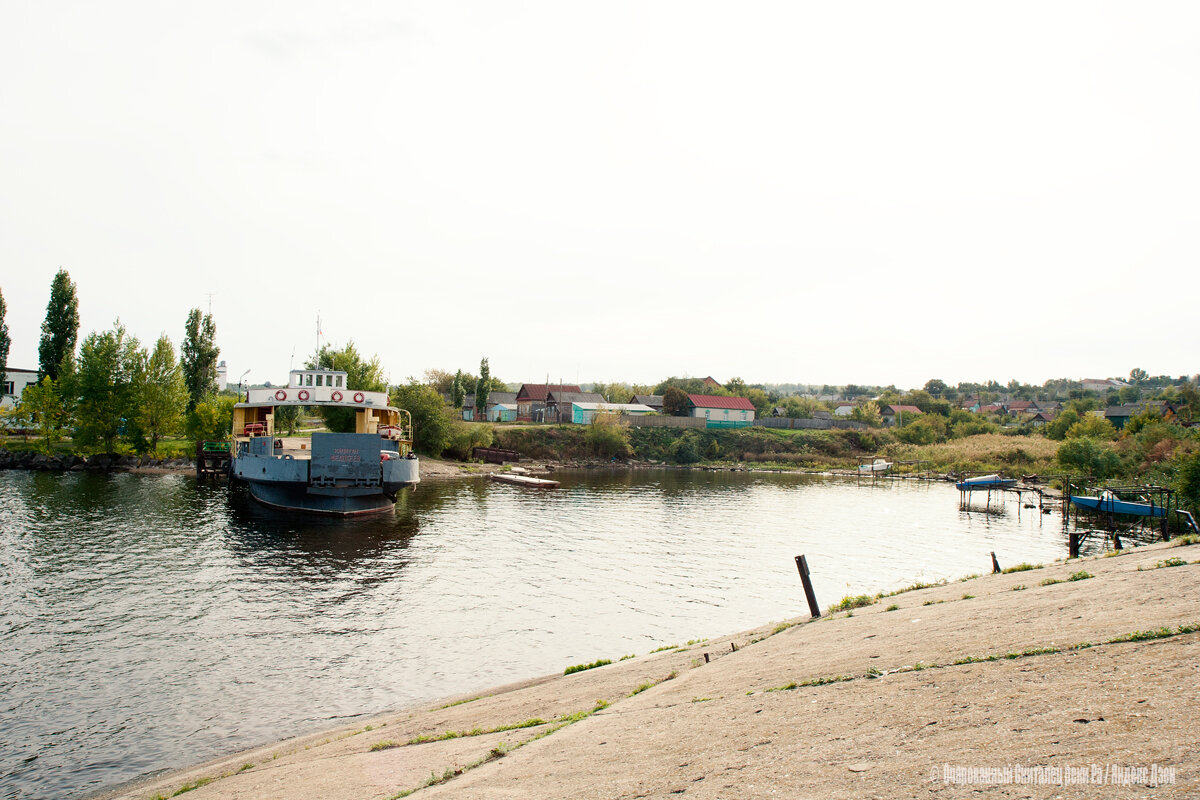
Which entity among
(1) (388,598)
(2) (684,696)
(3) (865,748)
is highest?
(3) (865,748)

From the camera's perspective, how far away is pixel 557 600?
21.9m

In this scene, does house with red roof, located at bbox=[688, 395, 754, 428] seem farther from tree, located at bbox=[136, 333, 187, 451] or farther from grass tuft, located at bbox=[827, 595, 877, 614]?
grass tuft, located at bbox=[827, 595, 877, 614]

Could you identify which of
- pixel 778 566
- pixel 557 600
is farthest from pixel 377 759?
pixel 778 566

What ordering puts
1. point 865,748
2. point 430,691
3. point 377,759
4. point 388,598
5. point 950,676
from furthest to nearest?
point 388,598
point 430,691
point 377,759
point 950,676
point 865,748

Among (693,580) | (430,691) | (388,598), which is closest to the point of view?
(430,691)

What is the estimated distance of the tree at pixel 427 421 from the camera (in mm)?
71812

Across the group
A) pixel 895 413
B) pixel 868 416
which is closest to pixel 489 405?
pixel 868 416

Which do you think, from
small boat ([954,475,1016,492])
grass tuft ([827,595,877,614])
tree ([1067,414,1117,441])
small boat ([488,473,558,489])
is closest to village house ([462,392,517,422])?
small boat ([488,473,558,489])

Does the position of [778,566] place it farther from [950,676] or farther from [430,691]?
[950,676]

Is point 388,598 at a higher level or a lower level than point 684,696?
lower

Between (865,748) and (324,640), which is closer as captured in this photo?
(865,748)

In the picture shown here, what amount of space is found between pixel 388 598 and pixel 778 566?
15417mm

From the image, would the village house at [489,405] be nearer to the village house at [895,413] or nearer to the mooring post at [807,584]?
the village house at [895,413]

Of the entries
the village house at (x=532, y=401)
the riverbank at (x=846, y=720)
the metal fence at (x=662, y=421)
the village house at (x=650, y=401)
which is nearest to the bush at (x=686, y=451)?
the metal fence at (x=662, y=421)
